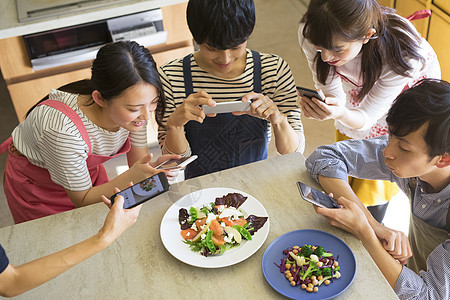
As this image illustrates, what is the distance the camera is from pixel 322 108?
177cm

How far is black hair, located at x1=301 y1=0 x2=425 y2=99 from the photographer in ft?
5.36

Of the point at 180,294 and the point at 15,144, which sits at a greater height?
the point at 15,144

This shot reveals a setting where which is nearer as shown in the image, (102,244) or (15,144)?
(102,244)

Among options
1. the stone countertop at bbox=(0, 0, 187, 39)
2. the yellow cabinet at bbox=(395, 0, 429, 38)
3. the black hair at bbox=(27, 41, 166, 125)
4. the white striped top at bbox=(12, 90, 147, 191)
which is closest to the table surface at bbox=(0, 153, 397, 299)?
the white striped top at bbox=(12, 90, 147, 191)

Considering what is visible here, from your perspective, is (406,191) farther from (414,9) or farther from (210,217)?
(414,9)

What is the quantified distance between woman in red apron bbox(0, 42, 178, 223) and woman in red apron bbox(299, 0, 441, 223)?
23.0 inches

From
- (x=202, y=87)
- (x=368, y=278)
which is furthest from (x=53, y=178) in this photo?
(x=368, y=278)

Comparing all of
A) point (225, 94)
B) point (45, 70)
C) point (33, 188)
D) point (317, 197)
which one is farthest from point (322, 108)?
point (45, 70)

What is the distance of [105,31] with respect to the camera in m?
2.68

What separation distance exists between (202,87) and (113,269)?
2.32ft

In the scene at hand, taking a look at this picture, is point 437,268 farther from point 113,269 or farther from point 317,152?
point 113,269

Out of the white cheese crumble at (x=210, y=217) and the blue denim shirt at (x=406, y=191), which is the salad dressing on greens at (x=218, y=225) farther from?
the blue denim shirt at (x=406, y=191)

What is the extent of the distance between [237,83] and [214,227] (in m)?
0.56

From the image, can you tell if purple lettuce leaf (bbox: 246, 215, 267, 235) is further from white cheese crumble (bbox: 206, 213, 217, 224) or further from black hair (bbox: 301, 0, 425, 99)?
black hair (bbox: 301, 0, 425, 99)
